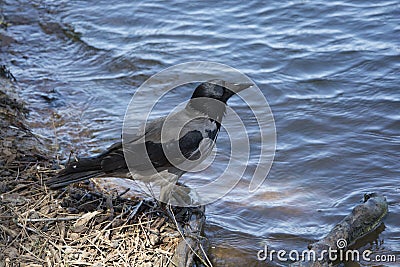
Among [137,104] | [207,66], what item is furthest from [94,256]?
[207,66]

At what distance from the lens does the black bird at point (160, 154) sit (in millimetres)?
5371

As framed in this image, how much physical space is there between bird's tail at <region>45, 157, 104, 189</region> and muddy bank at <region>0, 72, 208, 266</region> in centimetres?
26

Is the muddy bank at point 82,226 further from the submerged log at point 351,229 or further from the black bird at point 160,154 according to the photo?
the submerged log at point 351,229

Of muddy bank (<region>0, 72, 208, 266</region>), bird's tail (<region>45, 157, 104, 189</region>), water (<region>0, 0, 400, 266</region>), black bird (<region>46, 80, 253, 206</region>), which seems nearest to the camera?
muddy bank (<region>0, 72, 208, 266</region>)

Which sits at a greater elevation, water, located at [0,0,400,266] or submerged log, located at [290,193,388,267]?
water, located at [0,0,400,266]

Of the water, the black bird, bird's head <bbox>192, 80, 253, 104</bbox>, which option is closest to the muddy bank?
the black bird

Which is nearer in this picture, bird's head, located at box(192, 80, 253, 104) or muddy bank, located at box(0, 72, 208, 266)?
muddy bank, located at box(0, 72, 208, 266)

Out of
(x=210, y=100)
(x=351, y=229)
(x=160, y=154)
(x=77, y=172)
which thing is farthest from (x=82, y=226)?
(x=351, y=229)

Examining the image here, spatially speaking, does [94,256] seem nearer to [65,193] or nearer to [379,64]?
[65,193]

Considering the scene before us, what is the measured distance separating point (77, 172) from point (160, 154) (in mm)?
778

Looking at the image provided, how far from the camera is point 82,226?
5.11 m

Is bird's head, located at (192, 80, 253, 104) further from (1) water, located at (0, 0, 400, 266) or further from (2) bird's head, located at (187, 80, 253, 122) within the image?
(1) water, located at (0, 0, 400, 266)

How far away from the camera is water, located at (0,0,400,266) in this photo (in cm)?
620

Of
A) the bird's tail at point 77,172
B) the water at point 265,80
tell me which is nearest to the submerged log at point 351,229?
the water at point 265,80
